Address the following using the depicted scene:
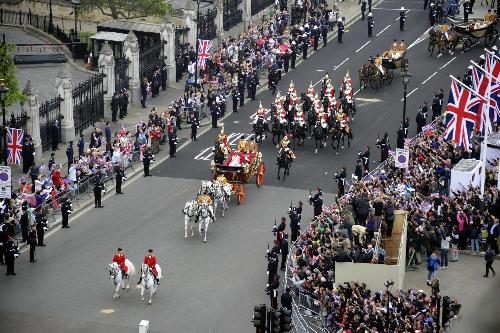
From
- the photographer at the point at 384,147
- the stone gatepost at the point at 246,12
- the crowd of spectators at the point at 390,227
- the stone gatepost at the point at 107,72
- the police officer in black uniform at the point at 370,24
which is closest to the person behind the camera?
the crowd of spectators at the point at 390,227

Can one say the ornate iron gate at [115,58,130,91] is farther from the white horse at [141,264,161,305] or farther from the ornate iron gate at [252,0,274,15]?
the white horse at [141,264,161,305]

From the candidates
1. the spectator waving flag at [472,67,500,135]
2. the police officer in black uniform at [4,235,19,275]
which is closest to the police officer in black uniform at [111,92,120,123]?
the police officer in black uniform at [4,235,19,275]

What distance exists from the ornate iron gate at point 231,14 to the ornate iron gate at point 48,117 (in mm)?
22448

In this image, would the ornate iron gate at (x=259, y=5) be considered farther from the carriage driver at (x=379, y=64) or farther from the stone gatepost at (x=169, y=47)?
the carriage driver at (x=379, y=64)

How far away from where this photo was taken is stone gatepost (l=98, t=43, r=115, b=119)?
55594 mm

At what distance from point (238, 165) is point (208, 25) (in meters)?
26.6

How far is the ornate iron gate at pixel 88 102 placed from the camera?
52.6m

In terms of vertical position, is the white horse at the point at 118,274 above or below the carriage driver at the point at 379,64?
above

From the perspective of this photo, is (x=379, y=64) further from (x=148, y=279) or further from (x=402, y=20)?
(x=148, y=279)

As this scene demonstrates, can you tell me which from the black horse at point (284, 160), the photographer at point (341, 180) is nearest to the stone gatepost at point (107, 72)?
the black horse at point (284, 160)

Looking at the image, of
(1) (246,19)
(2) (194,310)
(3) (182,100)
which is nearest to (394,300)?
(2) (194,310)

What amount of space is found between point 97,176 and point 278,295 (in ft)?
44.2

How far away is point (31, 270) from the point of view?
116ft

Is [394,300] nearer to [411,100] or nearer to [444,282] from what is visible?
[444,282]
